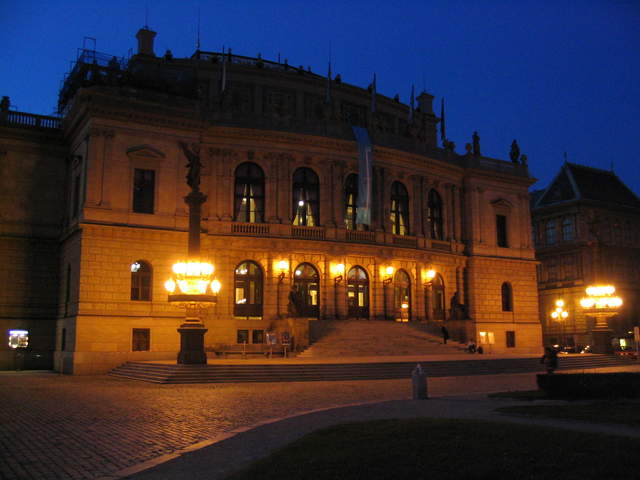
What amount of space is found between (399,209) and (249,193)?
11.4m

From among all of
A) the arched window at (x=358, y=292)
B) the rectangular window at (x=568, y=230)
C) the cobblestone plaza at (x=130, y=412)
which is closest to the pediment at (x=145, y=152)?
the cobblestone plaza at (x=130, y=412)

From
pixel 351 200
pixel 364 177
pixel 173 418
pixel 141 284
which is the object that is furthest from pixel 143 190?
pixel 173 418

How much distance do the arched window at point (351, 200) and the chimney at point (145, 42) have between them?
20555 mm

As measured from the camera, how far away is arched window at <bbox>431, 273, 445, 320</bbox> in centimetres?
4728

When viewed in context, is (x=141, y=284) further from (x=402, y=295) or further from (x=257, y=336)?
(x=402, y=295)

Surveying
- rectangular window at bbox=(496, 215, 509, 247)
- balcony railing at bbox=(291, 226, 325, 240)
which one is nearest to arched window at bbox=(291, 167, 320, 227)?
balcony railing at bbox=(291, 226, 325, 240)

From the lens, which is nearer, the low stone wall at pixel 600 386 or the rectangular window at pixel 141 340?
the low stone wall at pixel 600 386

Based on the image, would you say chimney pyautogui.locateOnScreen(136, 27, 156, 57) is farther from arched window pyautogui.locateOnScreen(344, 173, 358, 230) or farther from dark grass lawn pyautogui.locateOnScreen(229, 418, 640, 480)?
dark grass lawn pyautogui.locateOnScreen(229, 418, 640, 480)

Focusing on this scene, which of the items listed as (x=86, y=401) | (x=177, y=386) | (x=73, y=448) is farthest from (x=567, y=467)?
(x=177, y=386)

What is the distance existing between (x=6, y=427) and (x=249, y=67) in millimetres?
43664

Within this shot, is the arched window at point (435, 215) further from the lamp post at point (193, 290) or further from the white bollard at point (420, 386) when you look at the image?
the white bollard at point (420, 386)

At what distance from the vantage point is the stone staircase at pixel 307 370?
27.5 meters

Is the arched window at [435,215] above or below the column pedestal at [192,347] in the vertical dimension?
above

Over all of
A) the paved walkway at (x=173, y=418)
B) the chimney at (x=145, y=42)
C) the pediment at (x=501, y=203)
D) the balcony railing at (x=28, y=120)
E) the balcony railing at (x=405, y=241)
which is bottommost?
the paved walkway at (x=173, y=418)
